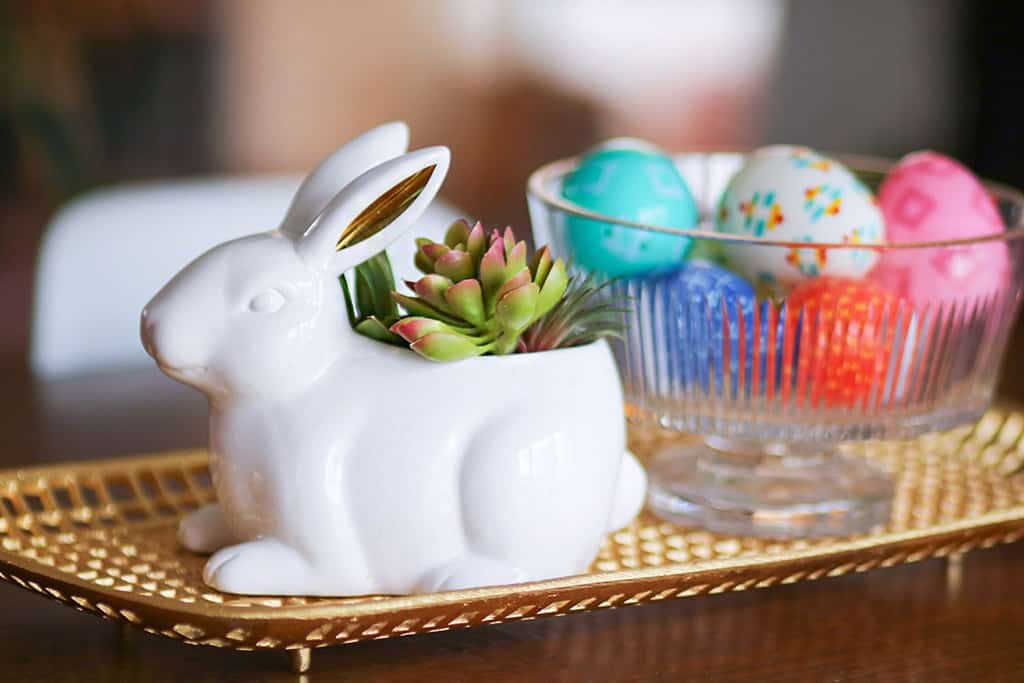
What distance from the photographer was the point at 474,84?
3.10 meters

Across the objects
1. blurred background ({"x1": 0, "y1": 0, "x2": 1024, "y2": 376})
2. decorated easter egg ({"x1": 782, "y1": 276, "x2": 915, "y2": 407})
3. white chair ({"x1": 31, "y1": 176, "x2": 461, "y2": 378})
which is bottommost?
blurred background ({"x1": 0, "y1": 0, "x2": 1024, "y2": 376})

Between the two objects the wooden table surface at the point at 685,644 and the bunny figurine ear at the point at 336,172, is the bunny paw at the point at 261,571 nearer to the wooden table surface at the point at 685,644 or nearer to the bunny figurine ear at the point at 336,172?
the wooden table surface at the point at 685,644

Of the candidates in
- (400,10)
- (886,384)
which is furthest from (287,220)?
(400,10)

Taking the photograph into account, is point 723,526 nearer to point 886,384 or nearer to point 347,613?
point 886,384

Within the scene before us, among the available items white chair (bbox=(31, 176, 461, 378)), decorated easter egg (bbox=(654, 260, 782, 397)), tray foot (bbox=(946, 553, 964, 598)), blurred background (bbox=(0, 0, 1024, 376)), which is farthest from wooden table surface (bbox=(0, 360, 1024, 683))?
blurred background (bbox=(0, 0, 1024, 376))

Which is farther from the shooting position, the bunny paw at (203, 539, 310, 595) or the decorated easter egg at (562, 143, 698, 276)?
the decorated easter egg at (562, 143, 698, 276)

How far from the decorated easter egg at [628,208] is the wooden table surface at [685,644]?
0.17m

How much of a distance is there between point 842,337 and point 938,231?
0.10 metres

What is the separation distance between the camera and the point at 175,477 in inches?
28.5

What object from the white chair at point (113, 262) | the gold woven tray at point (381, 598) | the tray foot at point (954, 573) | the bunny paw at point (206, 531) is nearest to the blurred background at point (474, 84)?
the white chair at point (113, 262)

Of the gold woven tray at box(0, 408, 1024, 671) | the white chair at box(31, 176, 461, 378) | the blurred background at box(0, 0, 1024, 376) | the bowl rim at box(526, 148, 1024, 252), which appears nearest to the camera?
the gold woven tray at box(0, 408, 1024, 671)

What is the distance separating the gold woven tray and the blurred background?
1.83 metres

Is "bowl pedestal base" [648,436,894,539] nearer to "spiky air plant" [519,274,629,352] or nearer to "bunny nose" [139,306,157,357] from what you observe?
"spiky air plant" [519,274,629,352]

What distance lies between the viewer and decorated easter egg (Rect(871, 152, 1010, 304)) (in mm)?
681
